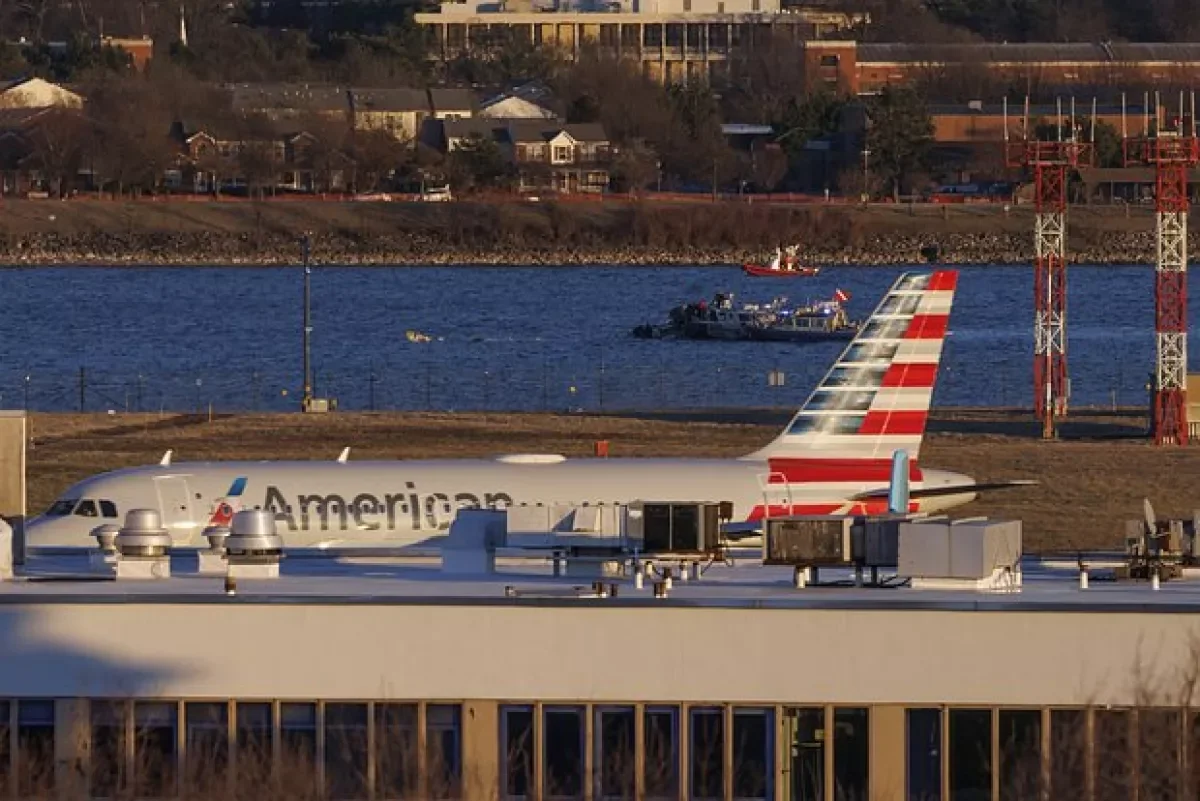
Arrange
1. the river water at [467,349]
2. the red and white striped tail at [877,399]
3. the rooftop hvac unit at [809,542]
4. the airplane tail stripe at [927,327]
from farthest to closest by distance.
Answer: the river water at [467,349], the airplane tail stripe at [927,327], the red and white striped tail at [877,399], the rooftop hvac unit at [809,542]

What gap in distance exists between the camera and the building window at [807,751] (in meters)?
32.8

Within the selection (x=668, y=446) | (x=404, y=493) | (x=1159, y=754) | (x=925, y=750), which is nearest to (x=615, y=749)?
(x=925, y=750)

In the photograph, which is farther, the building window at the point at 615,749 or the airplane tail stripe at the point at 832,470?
the airplane tail stripe at the point at 832,470

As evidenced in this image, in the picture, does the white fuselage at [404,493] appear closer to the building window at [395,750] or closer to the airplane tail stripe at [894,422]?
the airplane tail stripe at [894,422]

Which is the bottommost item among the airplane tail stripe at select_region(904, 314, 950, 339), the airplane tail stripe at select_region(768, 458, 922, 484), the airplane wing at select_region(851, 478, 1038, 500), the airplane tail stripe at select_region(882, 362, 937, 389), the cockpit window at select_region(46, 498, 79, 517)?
the cockpit window at select_region(46, 498, 79, 517)

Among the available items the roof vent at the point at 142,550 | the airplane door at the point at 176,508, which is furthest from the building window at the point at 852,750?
the airplane door at the point at 176,508

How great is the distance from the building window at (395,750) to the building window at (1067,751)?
5.95 m

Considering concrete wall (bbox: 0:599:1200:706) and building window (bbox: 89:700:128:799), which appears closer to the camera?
concrete wall (bbox: 0:599:1200:706)

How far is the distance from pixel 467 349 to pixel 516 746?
4301 inches

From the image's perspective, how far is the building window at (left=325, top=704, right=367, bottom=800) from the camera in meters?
32.8

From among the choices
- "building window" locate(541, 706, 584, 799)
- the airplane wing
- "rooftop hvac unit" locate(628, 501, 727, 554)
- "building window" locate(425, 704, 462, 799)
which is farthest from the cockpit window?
"building window" locate(541, 706, 584, 799)

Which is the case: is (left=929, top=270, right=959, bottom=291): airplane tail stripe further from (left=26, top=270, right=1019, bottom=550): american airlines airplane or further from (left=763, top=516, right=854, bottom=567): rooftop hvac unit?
(left=763, top=516, right=854, bottom=567): rooftop hvac unit

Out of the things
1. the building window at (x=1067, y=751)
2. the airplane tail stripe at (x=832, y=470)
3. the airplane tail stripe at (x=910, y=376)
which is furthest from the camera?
the airplane tail stripe at (x=910, y=376)

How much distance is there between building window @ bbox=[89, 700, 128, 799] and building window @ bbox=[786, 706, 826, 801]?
6.38 metres
